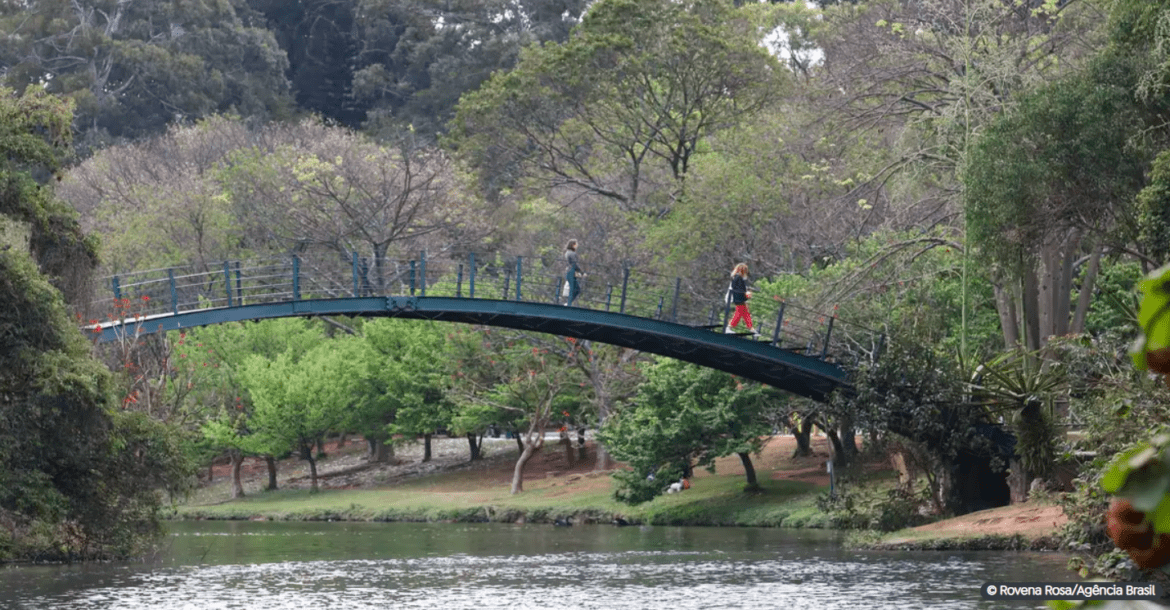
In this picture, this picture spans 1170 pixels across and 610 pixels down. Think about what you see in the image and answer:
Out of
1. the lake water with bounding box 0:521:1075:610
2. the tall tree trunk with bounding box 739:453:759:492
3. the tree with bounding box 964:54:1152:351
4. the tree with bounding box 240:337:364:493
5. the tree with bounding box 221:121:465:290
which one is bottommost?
the lake water with bounding box 0:521:1075:610

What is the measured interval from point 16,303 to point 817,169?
2374 centimetres

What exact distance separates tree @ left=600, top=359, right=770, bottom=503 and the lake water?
168 inches

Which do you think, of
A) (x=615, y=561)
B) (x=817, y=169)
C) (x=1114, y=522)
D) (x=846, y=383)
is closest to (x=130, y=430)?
(x=615, y=561)

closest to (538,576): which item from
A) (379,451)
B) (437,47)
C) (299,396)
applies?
(299,396)

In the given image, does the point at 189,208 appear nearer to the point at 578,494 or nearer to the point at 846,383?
the point at 578,494

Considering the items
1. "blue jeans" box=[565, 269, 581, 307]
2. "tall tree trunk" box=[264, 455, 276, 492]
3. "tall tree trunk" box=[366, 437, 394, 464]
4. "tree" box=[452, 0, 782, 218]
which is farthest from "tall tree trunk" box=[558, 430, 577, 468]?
"blue jeans" box=[565, 269, 581, 307]

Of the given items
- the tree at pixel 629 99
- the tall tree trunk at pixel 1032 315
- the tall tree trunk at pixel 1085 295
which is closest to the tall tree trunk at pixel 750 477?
the tall tree trunk at pixel 1032 315

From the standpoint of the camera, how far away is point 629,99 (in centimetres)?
4988

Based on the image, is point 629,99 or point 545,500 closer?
point 545,500

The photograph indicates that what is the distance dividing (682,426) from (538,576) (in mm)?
13672

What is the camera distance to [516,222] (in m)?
58.9

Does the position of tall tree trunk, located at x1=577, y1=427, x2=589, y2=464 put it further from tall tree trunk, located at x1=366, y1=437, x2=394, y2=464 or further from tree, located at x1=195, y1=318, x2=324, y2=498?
tree, located at x1=195, y1=318, x2=324, y2=498

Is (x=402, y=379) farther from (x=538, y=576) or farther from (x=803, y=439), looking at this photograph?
(x=538, y=576)

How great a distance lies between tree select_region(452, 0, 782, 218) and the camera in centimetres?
4919
